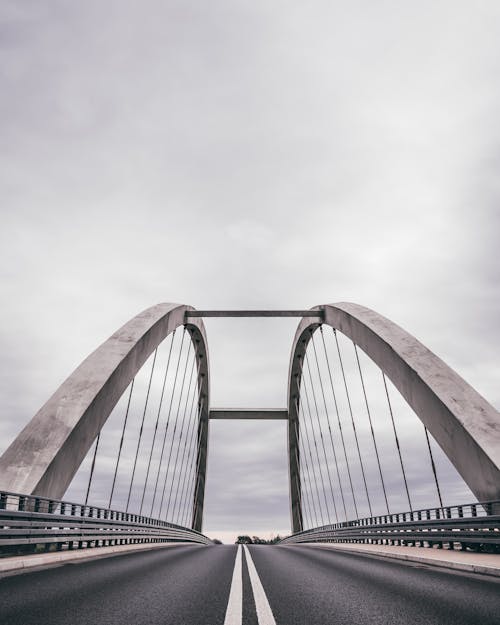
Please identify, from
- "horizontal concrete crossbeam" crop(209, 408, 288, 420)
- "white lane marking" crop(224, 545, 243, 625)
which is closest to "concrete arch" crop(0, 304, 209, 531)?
"white lane marking" crop(224, 545, 243, 625)

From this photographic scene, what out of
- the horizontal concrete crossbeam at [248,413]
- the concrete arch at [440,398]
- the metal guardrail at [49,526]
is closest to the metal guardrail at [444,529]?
the concrete arch at [440,398]

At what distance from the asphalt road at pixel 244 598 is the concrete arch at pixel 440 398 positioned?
523cm

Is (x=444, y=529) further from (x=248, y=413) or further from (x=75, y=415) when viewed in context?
(x=248, y=413)

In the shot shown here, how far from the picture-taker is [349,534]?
20203 millimetres

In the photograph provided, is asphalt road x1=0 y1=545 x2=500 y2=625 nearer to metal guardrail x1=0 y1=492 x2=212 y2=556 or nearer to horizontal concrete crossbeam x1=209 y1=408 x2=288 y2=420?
metal guardrail x1=0 y1=492 x2=212 y2=556

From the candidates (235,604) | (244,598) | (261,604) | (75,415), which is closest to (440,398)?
(75,415)

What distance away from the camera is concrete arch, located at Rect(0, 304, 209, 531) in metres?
11.6

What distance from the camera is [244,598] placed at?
17.1ft

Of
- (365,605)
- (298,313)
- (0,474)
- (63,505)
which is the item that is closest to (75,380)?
(0,474)

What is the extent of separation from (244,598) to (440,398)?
33.5 feet

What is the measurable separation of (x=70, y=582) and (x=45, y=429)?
740 centimetres

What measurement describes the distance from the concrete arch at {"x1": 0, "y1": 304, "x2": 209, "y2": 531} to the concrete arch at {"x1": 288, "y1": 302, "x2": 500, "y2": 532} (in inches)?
342

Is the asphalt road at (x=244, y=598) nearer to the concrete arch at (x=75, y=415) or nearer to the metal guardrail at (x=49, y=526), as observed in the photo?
the metal guardrail at (x=49, y=526)

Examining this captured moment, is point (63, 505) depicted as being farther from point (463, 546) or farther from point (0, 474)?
point (463, 546)
